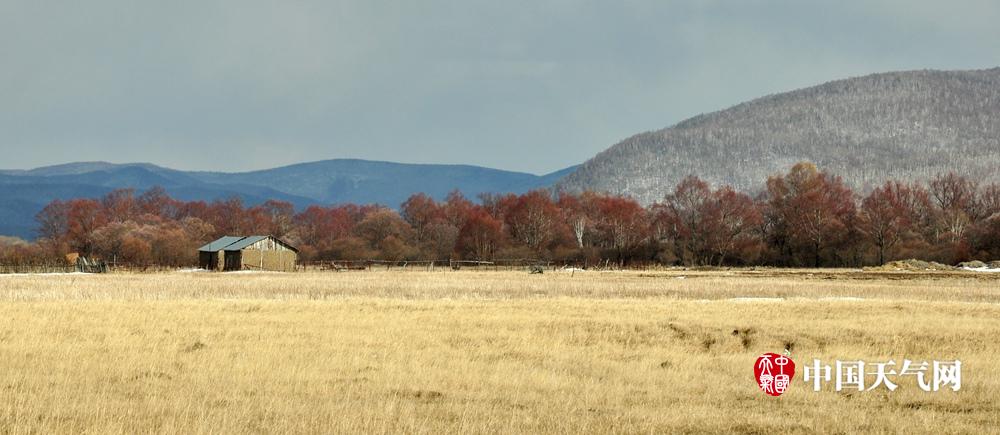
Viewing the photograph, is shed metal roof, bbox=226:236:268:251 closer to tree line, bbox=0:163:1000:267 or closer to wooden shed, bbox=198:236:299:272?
wooden shed, bbox=198:236:299:272

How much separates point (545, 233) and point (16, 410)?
12233 centimetres

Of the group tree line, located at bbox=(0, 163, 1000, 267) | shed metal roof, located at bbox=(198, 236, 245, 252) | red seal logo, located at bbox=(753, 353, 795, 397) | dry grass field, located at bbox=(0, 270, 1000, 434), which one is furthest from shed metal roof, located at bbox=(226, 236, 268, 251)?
red seal logo, located at bbox=(753, 353, 795, 397)

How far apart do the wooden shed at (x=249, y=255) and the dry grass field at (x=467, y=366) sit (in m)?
67.5

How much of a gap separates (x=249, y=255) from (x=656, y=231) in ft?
188

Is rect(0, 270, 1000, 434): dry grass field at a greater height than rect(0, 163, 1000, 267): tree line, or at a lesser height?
lesser

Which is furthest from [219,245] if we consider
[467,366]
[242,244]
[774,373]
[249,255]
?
[774,373]

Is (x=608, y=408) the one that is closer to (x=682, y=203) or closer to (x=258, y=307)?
(x=258, y=307)

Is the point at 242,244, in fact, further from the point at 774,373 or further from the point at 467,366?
the point at 774,373

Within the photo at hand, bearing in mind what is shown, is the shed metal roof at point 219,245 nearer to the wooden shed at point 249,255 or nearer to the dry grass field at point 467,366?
the wooden shed at point 249,255

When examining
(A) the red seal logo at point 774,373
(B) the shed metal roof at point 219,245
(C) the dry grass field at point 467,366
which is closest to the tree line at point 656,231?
(B) the shed metal roof at point 219,245

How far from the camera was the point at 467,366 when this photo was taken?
19656mm

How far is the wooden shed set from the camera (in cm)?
10456

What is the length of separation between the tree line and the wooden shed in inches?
376

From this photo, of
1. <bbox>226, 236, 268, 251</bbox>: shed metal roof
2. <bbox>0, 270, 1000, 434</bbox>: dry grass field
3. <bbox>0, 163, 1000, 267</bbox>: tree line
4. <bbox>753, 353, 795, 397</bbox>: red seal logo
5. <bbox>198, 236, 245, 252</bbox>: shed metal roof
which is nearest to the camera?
<bbox>0, 270, 1000, 434</bbox>: dry grass field
